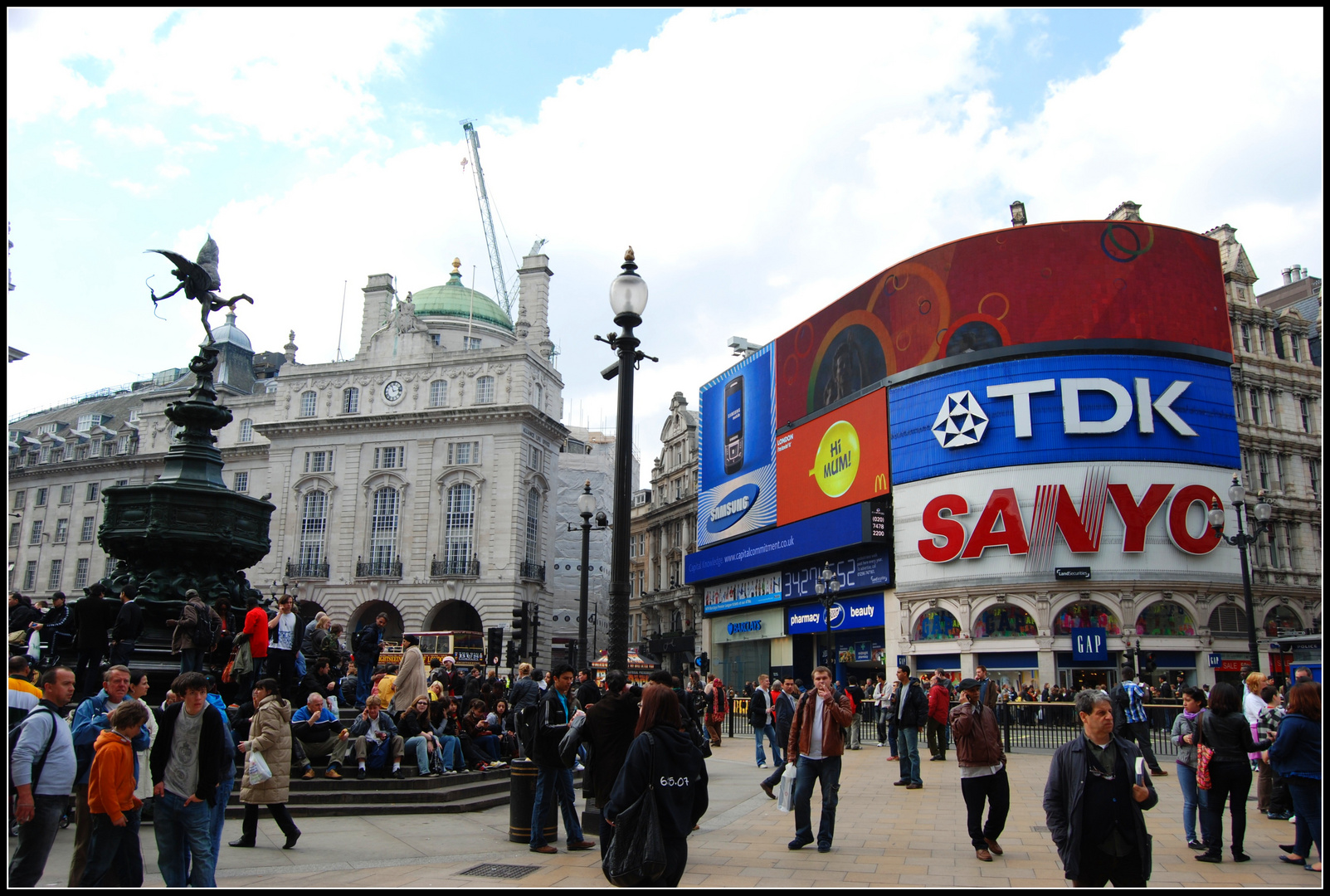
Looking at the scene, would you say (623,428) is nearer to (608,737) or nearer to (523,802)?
(608,737)

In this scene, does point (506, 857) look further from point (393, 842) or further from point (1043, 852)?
point (1043, 852)

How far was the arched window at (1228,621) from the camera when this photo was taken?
3959 cm

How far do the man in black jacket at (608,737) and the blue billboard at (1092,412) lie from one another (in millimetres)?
35238

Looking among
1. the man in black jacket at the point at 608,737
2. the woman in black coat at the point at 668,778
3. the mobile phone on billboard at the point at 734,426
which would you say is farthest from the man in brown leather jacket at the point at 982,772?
the mobile phone on billboard at the point at 734,426

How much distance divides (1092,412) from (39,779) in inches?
1599

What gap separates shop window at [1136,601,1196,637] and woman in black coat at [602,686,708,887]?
1485 inches

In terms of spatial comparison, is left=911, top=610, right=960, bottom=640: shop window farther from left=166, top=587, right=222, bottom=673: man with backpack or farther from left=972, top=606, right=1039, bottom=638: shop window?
left=166, top=587, right=222, bottom=673: man with backpack

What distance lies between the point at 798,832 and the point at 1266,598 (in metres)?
41.2

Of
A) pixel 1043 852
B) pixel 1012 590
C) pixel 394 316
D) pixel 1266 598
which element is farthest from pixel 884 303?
pixel 1043 852

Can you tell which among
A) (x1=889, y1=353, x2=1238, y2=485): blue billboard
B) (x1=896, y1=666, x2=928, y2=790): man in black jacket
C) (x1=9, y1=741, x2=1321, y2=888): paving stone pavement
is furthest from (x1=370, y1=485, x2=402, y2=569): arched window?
(x1=9, y1=741, x2=1321, y2=888): paving stone pavement

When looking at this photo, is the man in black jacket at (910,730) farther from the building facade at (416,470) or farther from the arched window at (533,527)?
the arched window at (533,527)

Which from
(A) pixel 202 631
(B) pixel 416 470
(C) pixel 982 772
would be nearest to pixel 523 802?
(C) pixel 982 772

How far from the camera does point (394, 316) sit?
196 ft

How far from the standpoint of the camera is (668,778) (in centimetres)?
659
